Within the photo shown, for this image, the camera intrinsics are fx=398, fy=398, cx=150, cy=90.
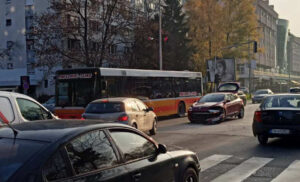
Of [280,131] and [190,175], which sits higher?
[190,175]

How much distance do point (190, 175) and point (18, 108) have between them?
4174mm

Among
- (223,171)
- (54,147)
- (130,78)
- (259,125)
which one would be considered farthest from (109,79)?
(54,147)

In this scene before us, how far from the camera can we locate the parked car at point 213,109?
1856 cm

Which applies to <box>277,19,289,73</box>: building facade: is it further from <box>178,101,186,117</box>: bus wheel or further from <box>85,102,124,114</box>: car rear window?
<box>85,102,124,114</box>: car rear window

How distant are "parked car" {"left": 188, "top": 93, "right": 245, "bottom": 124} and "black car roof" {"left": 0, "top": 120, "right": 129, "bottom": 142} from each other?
14.5m

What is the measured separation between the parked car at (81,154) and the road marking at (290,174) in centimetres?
310

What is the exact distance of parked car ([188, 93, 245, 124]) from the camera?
18.6 m

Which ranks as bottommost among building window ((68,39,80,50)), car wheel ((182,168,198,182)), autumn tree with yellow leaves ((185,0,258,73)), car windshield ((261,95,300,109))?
car wheel ((182,168,198,182))

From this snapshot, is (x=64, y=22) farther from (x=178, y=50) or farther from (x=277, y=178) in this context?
(x=277, y=178)

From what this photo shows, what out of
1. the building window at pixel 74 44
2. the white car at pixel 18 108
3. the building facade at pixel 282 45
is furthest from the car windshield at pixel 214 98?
the building facade at pixel 282 45

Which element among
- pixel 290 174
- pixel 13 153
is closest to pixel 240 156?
pixel 290 174

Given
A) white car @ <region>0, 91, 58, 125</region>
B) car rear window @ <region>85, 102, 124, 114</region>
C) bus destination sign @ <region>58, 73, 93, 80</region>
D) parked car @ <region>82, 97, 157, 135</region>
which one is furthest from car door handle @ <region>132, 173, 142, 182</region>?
bus destination sign @ <region>58, 73, 93, 80</region>

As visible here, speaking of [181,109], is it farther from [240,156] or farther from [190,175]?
[190,175]

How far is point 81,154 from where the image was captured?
3.77 metres
